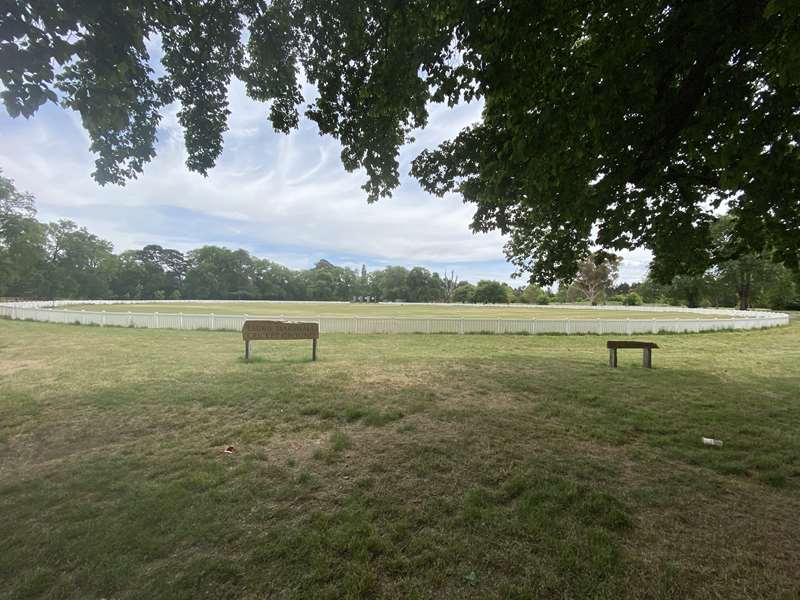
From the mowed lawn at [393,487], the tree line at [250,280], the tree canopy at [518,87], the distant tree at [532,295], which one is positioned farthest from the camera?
the distant tree at [532,295]

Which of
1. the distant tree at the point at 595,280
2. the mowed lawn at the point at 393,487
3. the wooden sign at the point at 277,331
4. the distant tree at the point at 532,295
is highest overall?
the distant tree at the point at 595,280

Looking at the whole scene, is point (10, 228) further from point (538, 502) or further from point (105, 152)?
point (538, 502)

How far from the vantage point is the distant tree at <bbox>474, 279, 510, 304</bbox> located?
227 feet

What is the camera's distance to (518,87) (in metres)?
3.73

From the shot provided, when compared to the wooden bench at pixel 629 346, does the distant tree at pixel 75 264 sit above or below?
above

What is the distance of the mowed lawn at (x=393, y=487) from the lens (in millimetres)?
2117

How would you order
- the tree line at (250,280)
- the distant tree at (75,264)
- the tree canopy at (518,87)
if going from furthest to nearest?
the distant tree at (75,264)
the tree line at (250,280)
the tree canopy at (518,87)

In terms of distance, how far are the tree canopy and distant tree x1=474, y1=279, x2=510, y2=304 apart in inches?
2526

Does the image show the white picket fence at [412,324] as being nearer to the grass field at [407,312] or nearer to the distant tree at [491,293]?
the grass field at [407,312]

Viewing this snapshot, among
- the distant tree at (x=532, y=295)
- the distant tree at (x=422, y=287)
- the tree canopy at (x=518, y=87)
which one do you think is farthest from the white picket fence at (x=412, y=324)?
the distant tree at (x=422, y=287)

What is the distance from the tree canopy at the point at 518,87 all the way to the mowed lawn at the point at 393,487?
10.1ft

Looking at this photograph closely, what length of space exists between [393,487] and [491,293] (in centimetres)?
→ 6983

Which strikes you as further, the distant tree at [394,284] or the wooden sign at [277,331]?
the distant tree at [394,284]

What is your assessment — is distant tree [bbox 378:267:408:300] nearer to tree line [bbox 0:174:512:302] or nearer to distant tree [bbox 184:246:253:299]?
tree line [bbox 0:174:512:302]
